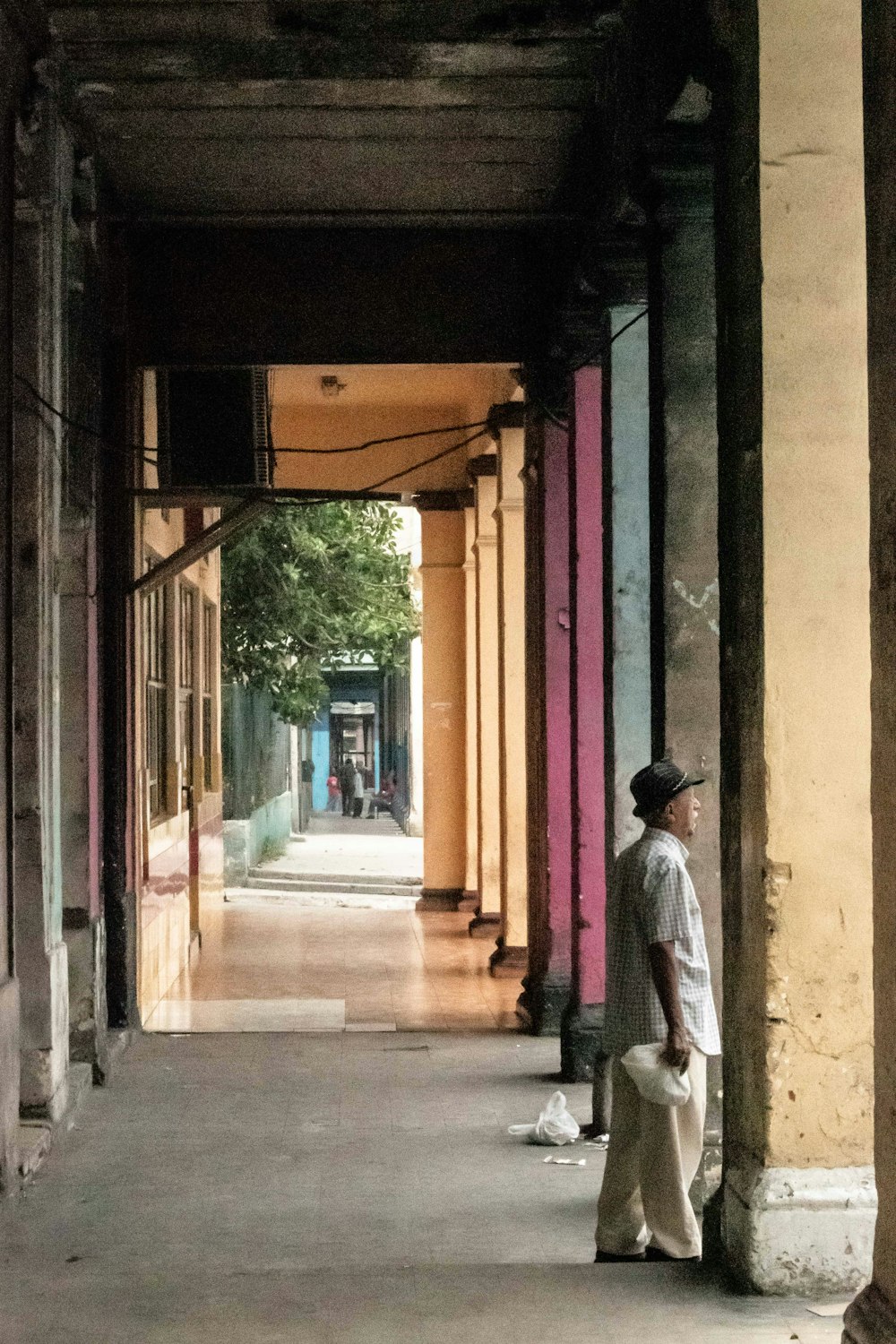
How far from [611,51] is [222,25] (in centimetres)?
165

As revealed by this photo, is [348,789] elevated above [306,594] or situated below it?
below

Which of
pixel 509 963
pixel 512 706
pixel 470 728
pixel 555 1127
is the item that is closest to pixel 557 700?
pixel 512 706

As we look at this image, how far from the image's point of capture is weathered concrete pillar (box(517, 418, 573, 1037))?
31.9ft

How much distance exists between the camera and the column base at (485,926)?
14.1m

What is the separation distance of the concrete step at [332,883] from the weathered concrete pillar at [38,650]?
40.0 feet

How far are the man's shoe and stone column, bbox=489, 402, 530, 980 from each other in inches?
275

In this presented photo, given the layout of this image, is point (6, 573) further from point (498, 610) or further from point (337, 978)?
point (498, 610)

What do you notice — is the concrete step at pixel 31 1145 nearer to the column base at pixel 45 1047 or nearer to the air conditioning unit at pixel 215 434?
the column base at pixel 45 1047

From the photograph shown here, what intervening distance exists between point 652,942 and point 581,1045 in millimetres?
3625

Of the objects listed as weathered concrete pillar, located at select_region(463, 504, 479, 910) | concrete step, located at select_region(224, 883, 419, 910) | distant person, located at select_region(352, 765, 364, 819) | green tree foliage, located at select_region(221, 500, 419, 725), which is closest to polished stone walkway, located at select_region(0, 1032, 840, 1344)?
weathered concrete pillar, located at select_region(463, 504, 479, 910)

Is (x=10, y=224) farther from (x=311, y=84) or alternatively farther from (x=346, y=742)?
(x=346, y=742)

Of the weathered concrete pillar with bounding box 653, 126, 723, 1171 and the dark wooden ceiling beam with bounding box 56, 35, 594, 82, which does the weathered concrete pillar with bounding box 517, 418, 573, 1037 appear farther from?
the weathered concrete pillar with bounding box 653, 126, 723, 1171

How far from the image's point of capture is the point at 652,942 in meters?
4.94

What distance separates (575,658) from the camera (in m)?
8.91
